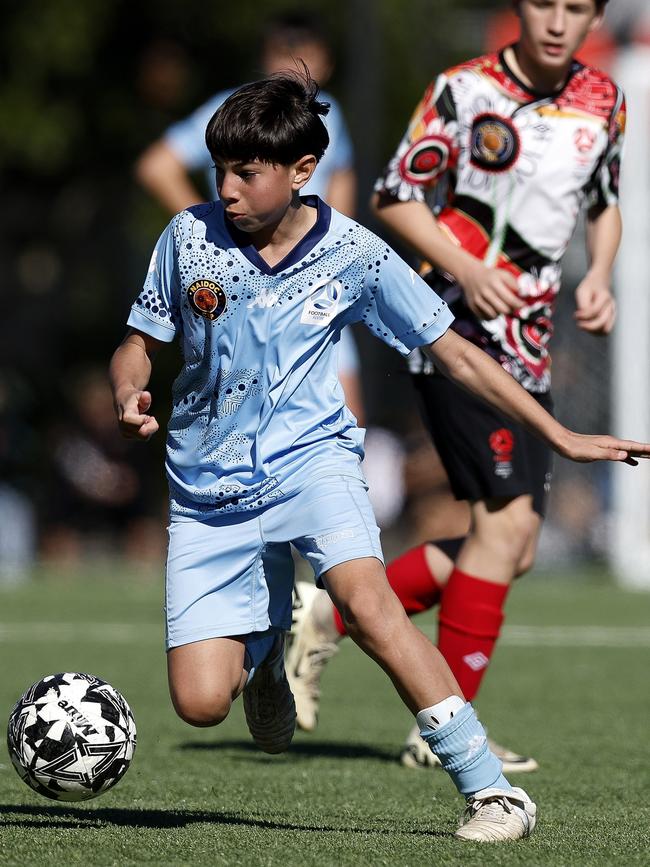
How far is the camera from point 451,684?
410 cm

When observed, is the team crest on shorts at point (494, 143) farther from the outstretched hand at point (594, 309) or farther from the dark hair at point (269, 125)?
the dark hair at point (269, 125)

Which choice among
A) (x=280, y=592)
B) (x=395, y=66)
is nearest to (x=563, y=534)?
(x=395, y=66)

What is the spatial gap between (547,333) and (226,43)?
518 inches

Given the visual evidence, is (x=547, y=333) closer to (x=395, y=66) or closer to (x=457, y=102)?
(x=457, y=102)

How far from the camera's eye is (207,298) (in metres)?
4.30

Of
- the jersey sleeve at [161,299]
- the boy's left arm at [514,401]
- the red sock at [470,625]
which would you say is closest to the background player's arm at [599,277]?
the red sock at [470,625]

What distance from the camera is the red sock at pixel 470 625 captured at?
5.48m

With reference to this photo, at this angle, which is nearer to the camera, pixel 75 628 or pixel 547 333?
pixel 547 333

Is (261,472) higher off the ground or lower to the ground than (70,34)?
lower

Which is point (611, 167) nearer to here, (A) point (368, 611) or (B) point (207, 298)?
(B) point (207, 298)

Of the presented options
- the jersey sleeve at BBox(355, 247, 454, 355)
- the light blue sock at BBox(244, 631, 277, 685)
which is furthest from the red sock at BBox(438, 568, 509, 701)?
the jersey sleeve at BBox(355, 247, 454, 355)

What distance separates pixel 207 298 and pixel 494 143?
1.57 meters

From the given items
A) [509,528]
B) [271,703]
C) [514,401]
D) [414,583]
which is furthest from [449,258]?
[271,703]

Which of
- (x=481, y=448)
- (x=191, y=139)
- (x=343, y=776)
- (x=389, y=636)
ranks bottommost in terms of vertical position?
(x=343, y=776)
